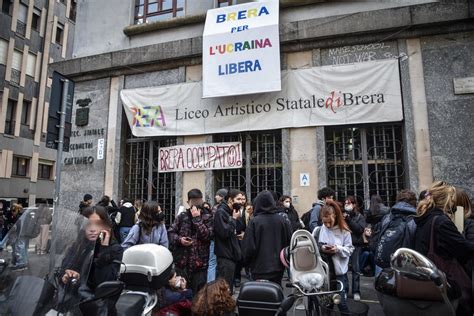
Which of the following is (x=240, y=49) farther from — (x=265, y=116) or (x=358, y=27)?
(x=358, y=27)

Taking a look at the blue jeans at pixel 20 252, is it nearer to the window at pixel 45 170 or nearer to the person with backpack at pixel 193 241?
the person with backpack at pixel 193 241

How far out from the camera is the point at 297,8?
9.66 metres

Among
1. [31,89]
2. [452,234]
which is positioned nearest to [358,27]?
[452,234]

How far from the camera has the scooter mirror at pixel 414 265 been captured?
239 cm

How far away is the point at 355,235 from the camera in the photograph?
20.8ft

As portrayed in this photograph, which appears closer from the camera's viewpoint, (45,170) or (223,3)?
(223,3)

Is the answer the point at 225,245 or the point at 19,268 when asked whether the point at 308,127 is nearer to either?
the point at 225,245

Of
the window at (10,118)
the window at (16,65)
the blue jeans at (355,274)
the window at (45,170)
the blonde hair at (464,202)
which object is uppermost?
the window at (16,65)

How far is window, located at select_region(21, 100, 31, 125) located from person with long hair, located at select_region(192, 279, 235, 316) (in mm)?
28169

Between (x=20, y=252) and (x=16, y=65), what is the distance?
91.5 feet

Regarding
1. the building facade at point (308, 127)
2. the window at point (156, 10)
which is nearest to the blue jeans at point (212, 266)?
the building facade at point (308, 127)

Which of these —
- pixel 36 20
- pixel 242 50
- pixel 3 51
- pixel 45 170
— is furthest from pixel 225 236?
pixel 36 20

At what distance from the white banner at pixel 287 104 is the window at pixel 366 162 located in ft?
1.87

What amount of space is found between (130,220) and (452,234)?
6.28 m
